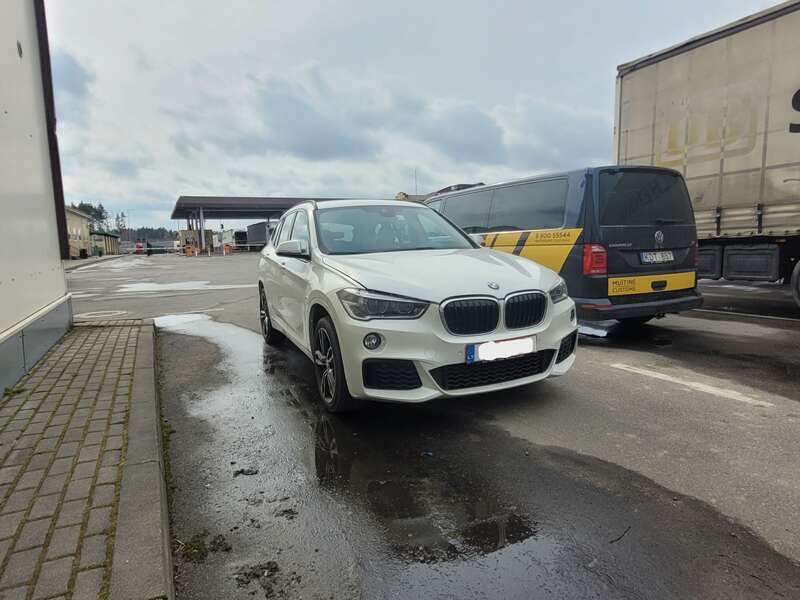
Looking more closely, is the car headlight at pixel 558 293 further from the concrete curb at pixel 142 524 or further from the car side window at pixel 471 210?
the car side window at pixel 471 210

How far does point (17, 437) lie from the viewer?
129 inches

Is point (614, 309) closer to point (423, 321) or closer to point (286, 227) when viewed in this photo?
point (423, 321)

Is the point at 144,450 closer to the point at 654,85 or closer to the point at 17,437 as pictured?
the point at 17,437

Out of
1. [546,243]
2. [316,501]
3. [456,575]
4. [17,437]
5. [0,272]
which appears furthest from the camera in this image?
[546,243]

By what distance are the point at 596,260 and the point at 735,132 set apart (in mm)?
4276

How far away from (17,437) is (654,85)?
10.1 metres

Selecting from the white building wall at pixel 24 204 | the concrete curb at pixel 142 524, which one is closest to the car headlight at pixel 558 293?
the concrete curb at pixel 142 524

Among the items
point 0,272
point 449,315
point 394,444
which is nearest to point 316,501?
point 394,444

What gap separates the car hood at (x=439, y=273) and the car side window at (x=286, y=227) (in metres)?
1.93

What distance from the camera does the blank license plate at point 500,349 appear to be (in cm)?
338

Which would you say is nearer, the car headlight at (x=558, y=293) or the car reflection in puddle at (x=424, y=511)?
the car reflection in puddle at (x=424, y=511)

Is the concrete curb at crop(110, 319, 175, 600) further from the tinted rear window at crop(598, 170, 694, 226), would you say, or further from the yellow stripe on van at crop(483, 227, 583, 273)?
the tinted rear window at crop(598, 170, 694, 226)

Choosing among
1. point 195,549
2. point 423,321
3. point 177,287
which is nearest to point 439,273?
point 423,321

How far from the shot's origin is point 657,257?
6004 millimetres
